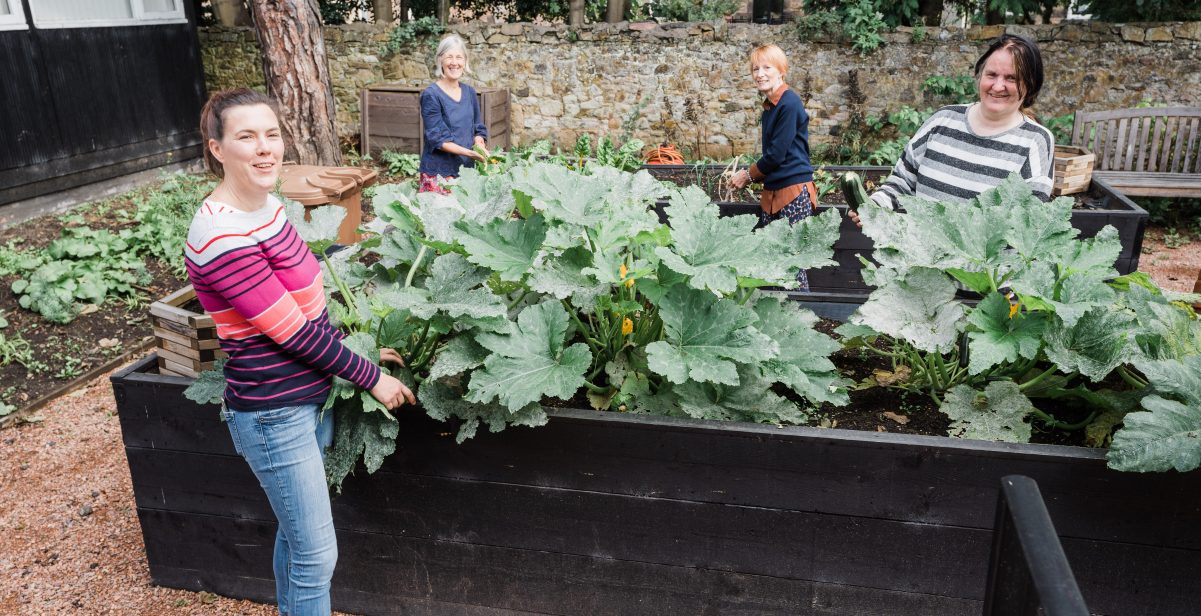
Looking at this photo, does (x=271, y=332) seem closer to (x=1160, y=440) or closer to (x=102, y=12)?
(x=1160, y=440)

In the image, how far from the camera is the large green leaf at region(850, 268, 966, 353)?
1.91 metres

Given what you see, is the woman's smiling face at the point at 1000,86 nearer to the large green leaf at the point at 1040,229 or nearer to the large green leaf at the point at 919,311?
the large green leaf at the point at 1040,229

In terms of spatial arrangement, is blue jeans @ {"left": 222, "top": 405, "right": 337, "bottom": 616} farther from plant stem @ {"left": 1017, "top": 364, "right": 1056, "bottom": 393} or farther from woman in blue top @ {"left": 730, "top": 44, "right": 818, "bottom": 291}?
woman in blue top @ {"left": 730, "top": 44, "right": 818, "bottom": 291}

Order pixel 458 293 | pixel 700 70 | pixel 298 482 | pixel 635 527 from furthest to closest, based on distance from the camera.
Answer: pixel 700 70 → pixel 635 527 → pixel 458 293 → pixel 298 482

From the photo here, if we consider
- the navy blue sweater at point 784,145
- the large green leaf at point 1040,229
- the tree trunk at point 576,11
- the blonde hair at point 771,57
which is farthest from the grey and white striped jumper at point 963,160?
the tree trunk at point 576,11

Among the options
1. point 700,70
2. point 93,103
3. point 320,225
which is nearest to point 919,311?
point 320,225

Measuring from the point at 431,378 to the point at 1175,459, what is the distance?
4.86 ft

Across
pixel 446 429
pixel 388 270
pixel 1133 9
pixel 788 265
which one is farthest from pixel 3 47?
pixel 1133 9

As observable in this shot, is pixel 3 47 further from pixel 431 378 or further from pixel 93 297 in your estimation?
pixel 431 378

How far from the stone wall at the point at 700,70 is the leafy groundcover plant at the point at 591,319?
6609 mm

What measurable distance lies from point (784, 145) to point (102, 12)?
21.2 feet

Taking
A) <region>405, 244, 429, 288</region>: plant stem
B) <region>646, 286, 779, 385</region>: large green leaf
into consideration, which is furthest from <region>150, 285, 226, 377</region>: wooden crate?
<region>646, 286, 779, 385</region>: large green leaf

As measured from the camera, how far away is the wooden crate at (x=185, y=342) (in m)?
2.32

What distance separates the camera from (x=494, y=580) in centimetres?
216
